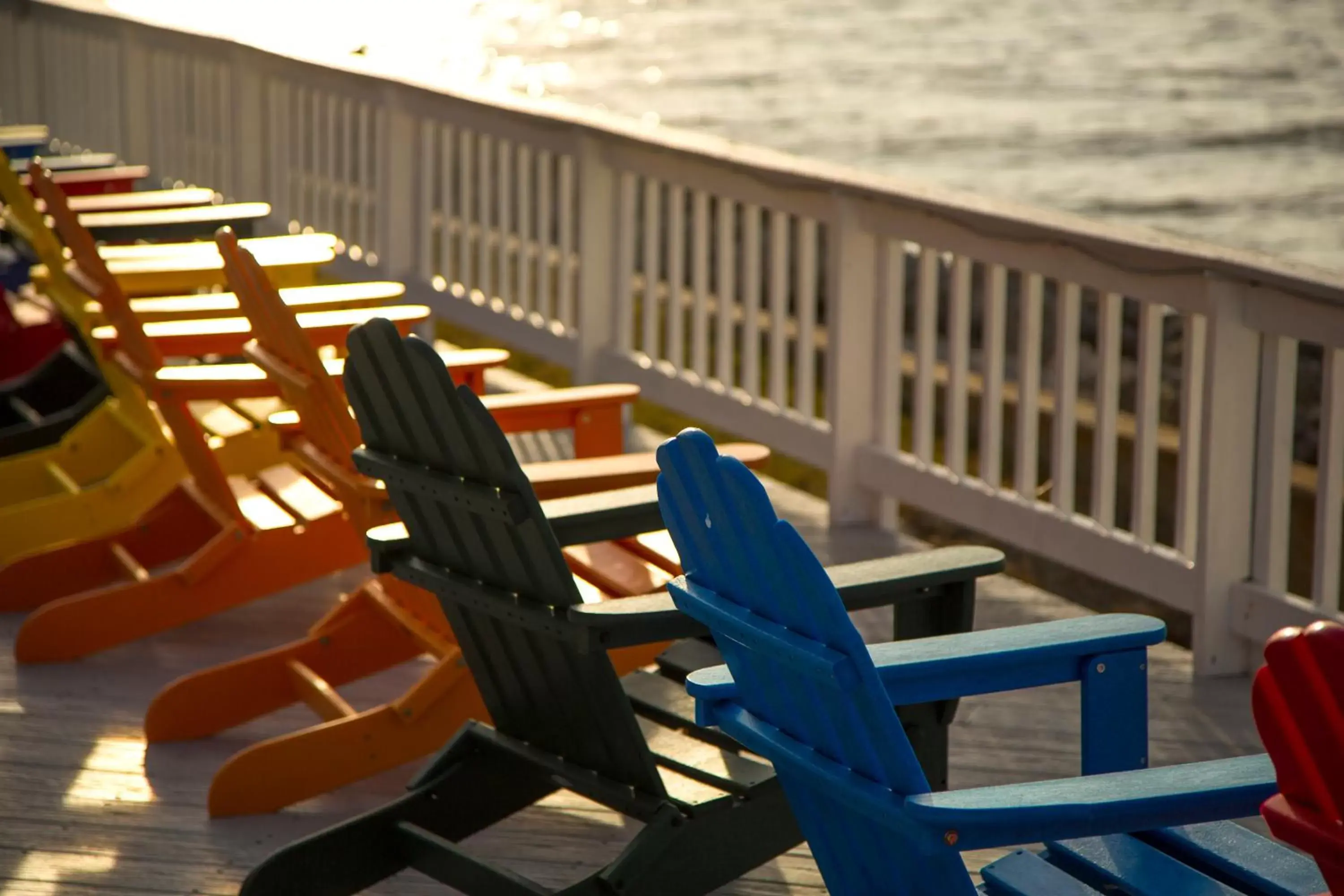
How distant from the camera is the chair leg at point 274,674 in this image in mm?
3326

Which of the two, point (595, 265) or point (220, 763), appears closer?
point (220, 763)

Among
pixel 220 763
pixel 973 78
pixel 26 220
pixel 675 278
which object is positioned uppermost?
pixel 973 78

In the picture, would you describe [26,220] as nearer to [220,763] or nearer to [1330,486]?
[220,763]

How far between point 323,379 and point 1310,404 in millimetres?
12220

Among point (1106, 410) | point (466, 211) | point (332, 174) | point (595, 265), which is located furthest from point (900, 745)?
point (332, 174)

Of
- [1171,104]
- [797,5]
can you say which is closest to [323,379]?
[1171,104]

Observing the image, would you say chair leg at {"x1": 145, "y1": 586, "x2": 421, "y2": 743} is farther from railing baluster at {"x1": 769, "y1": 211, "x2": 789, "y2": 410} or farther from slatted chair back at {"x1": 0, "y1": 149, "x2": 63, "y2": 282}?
railing baluster at {"x1": 769, "y1": 211, "x2": 789, "y2": 410}

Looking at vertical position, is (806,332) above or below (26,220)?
below

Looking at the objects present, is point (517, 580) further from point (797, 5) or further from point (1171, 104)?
point (797, 5)

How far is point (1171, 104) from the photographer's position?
133 ft

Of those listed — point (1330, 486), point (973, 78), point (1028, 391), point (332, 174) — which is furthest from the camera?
point (973, 78)

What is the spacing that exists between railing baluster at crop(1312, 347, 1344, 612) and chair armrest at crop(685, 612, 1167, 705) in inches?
62.5

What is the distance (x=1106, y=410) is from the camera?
13.4ft

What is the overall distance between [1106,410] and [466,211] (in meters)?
3.41
